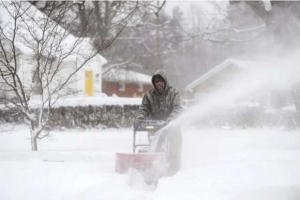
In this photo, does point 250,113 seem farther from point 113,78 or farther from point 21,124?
point 113,78

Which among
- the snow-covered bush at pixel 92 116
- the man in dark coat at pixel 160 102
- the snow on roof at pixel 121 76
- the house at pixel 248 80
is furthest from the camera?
the snow on roof at pixel 121 76

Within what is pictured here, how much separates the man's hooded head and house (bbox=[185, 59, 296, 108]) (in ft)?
8.79

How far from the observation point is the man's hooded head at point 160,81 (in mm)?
8195

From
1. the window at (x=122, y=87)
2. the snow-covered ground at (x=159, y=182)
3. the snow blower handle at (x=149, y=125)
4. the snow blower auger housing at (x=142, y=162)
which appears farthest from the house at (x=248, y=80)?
the window at (x=122, y=87)

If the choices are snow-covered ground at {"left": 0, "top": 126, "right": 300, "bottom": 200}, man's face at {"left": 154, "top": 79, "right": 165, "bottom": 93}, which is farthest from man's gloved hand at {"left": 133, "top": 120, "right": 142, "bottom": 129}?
man's face at {"left": 154, "top": 79, "right": 165, "bottom": 93}

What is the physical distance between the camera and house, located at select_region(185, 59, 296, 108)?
1181 centimetres

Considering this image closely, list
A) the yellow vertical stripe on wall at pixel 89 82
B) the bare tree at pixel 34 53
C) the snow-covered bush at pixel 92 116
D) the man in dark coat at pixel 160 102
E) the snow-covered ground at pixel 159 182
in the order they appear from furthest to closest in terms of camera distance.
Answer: the yellow vertical stripe on wall at pixel 89 82 → the snow-covered bush at pixel 92 116 → the bare tree at pixel 34 53 → the man in dark coat at pixel 160 102 → the snow-covered ground at pixel 159 182

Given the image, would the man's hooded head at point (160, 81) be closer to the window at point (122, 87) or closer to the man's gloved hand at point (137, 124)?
the man's gloved hand at point (137, 124)

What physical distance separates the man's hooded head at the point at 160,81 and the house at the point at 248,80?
268cm

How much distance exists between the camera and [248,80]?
14.0m

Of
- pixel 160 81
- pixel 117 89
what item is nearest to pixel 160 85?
pixel 160 81

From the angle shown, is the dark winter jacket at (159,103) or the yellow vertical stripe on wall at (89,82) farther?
the yellow vertical stripe on wall at (89,82)

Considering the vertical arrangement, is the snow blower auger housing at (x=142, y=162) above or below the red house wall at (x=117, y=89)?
below

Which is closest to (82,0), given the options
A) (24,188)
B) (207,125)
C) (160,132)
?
(160,132)
